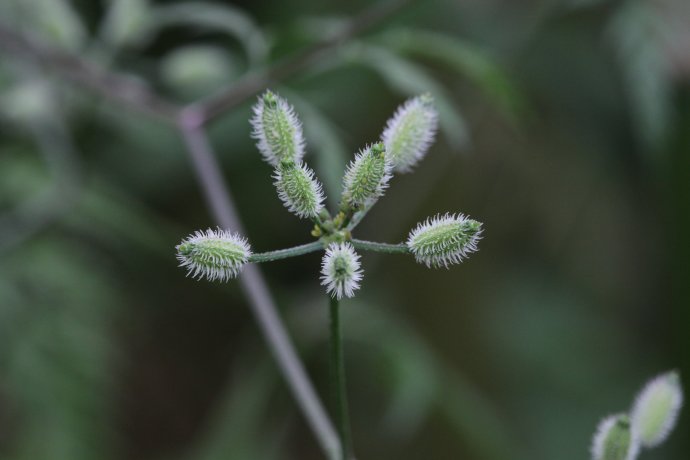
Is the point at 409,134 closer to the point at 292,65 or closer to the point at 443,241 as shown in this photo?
the point at 443,241

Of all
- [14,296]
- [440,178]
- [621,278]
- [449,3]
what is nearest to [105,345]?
[14,296]

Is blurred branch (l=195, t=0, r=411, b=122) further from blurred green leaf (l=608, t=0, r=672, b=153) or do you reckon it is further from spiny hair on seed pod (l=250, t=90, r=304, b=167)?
spiny hair on seed pod (l=250, t=90, r=304, b=167)

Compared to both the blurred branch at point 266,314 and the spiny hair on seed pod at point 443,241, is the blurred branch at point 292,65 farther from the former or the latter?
the spiny hair on seed pod at point 443,241

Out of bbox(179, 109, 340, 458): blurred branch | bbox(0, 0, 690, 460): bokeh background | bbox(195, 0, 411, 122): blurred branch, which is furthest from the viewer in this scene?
bbox(0, 0, 690, 460): bokeh background

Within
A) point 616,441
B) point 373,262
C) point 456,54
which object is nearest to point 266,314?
point 616,441

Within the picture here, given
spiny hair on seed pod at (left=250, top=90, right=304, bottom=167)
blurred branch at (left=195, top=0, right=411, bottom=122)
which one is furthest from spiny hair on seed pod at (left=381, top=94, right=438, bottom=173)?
blurred branch at (left=195, top=0, right=411, bottom=122)

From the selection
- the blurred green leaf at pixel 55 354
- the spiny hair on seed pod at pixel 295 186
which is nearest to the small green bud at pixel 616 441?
the spiny hair on seed pod at pixel 295 186
